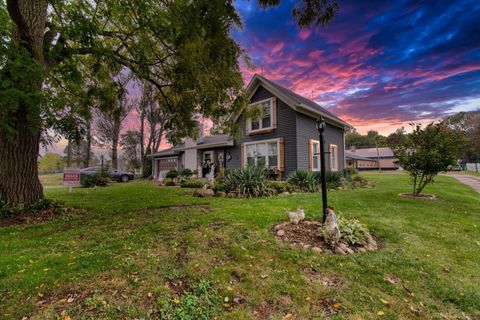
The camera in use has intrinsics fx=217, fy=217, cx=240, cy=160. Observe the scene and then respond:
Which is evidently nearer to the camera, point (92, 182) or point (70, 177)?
point (70, 177)

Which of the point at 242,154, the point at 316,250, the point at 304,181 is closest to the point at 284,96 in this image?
the point at 242,154

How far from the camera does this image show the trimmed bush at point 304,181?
32.6 ft

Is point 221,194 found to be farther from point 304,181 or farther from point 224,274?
point 224,274

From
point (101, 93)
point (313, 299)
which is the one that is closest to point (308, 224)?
point (313, 299)

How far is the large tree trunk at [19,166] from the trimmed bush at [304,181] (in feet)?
30.3

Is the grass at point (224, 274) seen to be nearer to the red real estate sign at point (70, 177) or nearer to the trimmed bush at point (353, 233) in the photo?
the trimmed bush at point (353, 233)

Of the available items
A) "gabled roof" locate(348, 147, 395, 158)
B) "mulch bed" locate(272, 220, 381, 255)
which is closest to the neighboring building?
"mulch bed" locate(272, 220, 381, 255)

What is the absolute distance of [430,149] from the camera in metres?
7.51

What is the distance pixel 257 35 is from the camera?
22.9 ft

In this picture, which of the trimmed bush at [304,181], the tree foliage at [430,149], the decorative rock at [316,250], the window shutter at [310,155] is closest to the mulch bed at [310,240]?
the decorative rock at [316,250]

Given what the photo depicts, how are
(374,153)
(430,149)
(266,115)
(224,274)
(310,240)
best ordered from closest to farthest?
1. (224,274)
2. (310,240)
3. (430,149)
4. (266,115)
5. (374,153)

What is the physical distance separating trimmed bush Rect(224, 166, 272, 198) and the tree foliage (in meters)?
5.22

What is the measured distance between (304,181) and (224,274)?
8084mm

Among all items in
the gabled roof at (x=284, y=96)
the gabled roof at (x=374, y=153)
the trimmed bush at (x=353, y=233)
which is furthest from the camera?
the gabled roof at (x=374, y=153)
